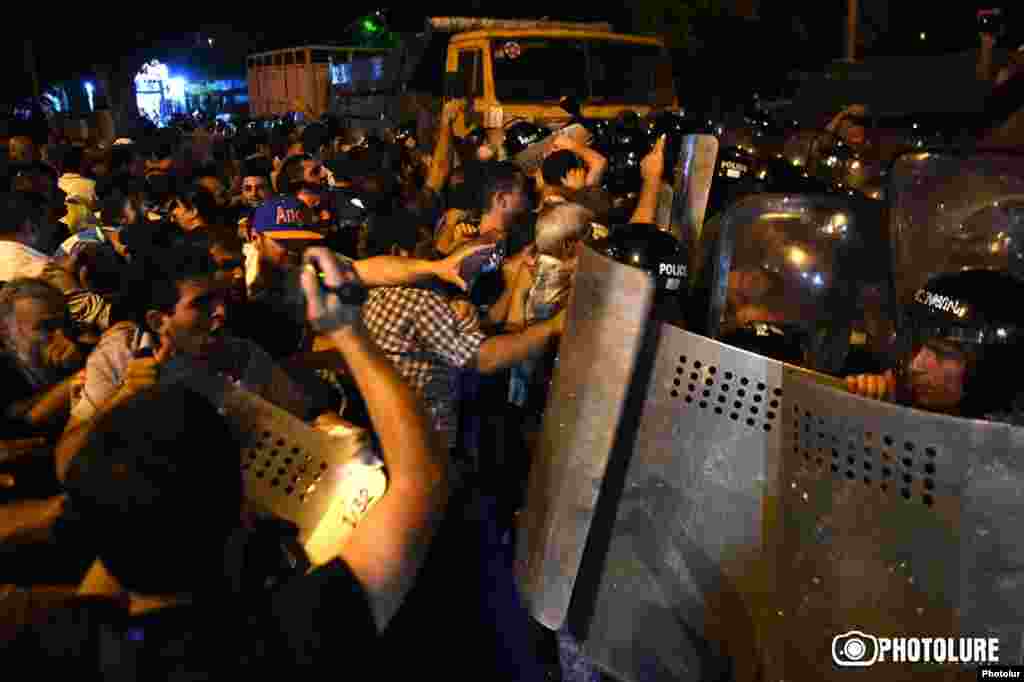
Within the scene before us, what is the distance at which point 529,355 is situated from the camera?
4004 millimetres

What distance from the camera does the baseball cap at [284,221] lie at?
4902 millimetres

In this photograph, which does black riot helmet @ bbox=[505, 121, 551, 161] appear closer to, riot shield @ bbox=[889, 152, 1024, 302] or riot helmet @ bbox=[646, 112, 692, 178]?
riot helmet @ bbox=[646, 112, 692, 178]

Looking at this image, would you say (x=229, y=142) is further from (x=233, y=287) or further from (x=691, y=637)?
(x=691, y=637)

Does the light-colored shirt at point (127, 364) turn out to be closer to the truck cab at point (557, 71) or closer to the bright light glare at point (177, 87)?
the truck cab at point (557, 71)

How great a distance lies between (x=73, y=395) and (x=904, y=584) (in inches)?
123

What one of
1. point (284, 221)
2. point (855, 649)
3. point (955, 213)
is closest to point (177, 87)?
point (284, 221)

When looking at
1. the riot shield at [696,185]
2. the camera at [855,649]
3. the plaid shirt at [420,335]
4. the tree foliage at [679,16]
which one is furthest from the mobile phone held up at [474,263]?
the tree foliage at [679,16]

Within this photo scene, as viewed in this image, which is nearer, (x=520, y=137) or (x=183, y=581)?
(x=183, y=581)

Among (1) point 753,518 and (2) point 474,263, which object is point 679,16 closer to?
(2) point 474,263

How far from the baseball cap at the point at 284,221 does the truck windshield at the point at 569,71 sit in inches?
307

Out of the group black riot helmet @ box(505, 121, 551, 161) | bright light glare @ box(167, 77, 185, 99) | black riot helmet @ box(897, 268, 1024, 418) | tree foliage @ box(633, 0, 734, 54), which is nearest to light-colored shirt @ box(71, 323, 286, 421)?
black riot helmet @ box(897, 268, 1024, 418)

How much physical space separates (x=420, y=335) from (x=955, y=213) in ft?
7.88

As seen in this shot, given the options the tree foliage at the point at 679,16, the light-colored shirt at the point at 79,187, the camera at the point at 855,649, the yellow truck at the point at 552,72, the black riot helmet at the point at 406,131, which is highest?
the tree foliage at the point at 679,16

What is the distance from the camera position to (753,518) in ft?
7.45
